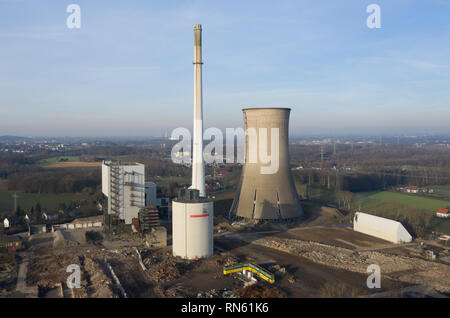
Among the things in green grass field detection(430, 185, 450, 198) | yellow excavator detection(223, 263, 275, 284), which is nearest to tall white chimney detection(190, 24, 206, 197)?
yellow excavator detection(223, 263, 275, 284)

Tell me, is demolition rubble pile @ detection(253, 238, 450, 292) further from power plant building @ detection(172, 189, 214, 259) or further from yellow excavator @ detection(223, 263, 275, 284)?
power plant building @ detection(172, 189, 214, 259)

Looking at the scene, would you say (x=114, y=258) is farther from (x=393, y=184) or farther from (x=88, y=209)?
(x=393, y=184)

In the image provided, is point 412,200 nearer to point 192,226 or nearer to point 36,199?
point 192,226

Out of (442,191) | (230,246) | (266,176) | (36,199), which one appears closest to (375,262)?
(230,246)

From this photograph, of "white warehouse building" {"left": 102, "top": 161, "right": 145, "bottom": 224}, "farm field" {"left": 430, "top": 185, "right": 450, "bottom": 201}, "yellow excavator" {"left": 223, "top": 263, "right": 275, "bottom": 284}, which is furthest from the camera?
"farm field" {"left": 430, "top": 185, "right": 450, "bottom": 201}

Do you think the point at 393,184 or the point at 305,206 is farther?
the point at 393,184

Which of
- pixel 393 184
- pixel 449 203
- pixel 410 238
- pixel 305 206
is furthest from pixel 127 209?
pixel 393 184
